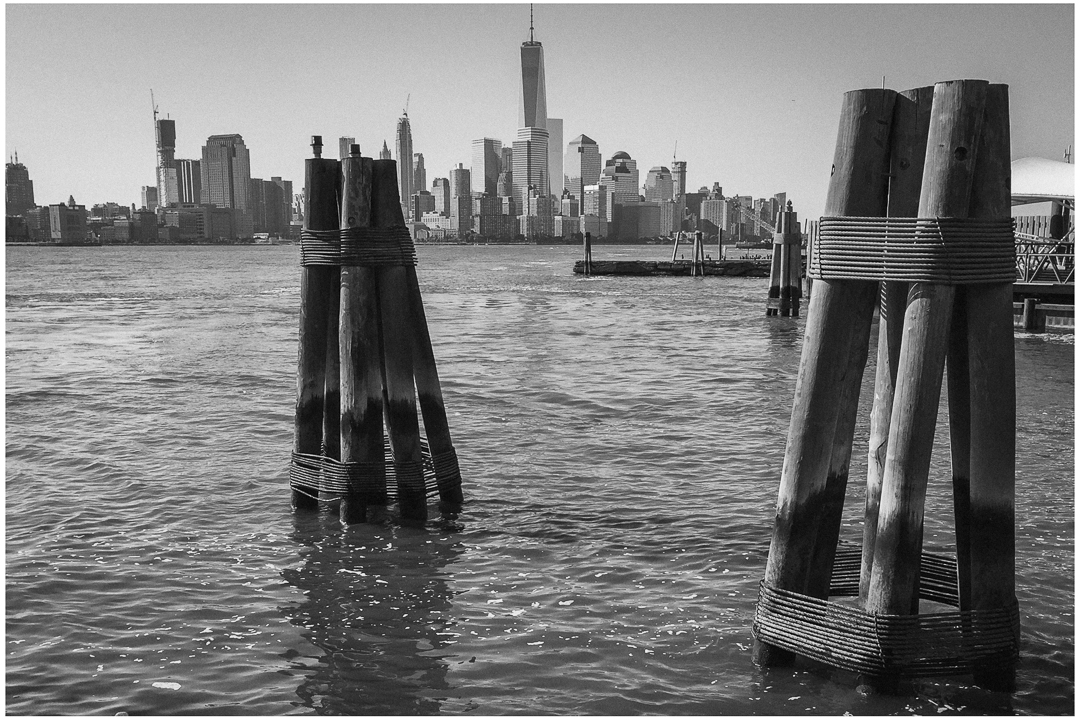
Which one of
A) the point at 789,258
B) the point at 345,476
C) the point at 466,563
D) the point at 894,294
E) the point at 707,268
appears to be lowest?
the point at 466,563

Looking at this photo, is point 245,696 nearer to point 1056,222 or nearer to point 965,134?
point 965,134

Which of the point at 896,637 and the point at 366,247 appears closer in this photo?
the point at 896,637

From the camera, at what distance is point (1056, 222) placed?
3553 centimetres

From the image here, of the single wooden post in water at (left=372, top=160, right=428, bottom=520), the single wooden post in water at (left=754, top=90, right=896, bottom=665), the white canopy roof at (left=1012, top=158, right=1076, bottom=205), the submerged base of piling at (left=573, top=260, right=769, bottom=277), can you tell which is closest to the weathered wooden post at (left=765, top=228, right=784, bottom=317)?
the white canopy roof at (left=1012, top=158, right=1076, bottom=205)

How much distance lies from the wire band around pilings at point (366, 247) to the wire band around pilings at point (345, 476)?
2132mm

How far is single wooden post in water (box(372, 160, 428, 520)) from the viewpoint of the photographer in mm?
10164

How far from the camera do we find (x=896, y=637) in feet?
20.4

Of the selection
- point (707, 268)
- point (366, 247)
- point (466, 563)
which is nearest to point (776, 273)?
point (707, 268)

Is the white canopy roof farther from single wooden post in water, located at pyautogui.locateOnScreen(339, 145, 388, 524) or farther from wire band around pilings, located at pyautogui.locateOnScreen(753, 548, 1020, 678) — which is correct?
wire band around pilings, located at pyautogui.locateOnScreen(753, 548, 1020, 678)

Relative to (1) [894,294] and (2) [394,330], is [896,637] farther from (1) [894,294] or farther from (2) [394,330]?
(2) [394,330]

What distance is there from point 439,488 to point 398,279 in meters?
2.51

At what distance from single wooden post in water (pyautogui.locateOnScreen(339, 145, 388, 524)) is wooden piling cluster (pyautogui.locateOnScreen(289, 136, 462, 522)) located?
0.01 m

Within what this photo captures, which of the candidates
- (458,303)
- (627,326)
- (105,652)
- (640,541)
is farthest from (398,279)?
(458,303)

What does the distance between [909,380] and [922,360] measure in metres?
0.14
